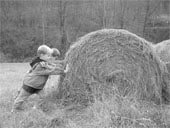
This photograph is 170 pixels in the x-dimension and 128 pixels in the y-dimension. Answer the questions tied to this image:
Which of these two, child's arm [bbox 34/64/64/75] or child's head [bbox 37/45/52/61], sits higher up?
child's head [bbox 37/45/52/61]

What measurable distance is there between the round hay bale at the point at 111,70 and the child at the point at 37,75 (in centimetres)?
48

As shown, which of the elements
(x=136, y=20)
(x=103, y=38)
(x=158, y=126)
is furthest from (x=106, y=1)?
(x=158, y=126)

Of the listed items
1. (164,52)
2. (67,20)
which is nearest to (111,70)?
(164,52)

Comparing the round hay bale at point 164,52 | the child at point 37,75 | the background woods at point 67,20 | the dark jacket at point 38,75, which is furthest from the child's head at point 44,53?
the background woods at point 67,20

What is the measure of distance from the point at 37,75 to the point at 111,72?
5.10 ft

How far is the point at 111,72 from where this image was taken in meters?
5.25

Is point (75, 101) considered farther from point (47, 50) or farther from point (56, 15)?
point (56, 15)

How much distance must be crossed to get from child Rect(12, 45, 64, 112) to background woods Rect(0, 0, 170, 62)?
1828cm

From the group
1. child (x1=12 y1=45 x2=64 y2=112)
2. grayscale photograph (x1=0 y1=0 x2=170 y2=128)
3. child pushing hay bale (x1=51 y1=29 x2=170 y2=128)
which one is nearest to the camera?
grayscale photograph (x1=0 y1=0 x2=170 y2=128)

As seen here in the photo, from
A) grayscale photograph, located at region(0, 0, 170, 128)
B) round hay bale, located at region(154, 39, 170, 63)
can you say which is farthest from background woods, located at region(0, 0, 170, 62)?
grayscale photograph, located at region(0, 0, 170, 128)

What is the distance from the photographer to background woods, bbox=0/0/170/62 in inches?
929

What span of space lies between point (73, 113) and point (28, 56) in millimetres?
18841

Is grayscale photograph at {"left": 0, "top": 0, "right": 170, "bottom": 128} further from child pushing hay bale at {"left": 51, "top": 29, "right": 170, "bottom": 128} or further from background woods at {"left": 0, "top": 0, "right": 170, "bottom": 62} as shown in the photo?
background woods at {"left": 0, "top": 0, "right": 170, "bottom": 62}

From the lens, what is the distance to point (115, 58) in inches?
210
